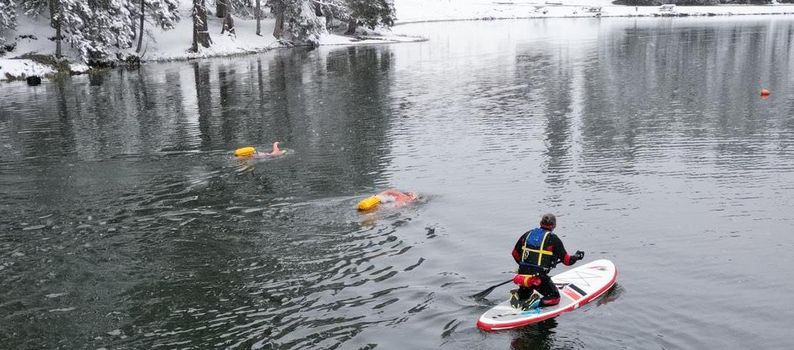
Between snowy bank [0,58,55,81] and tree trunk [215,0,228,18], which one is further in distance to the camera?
tree trunk [215,0,228,18]

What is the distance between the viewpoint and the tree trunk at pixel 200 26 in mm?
62953

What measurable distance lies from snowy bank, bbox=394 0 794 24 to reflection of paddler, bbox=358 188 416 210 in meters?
99.5

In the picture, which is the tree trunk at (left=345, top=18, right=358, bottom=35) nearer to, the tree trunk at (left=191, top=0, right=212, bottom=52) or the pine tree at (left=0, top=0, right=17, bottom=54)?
the tree trunk at (left=191, top=0, right=212, bottom=52)

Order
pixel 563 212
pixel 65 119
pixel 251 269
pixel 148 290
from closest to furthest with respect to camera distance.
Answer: pixel 148 290 < pixel 251 269 < pixel 563 212 < pixel 65 119

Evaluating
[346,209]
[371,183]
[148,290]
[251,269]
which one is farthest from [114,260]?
[371,183]

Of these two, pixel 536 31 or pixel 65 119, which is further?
pixel 536 31

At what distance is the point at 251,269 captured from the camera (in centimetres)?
1469

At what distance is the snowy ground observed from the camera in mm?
56156

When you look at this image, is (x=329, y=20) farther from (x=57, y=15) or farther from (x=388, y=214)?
(x=388, y=214)

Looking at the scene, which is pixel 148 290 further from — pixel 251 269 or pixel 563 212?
pixel 563 212

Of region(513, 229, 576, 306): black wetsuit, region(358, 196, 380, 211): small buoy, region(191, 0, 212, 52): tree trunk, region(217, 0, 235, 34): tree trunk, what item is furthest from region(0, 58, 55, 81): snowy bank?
region(513, 229, 576, 306): black wetsuit

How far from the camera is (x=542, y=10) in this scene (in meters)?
125

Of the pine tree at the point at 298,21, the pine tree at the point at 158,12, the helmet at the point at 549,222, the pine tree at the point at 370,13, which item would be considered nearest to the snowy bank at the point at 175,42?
the pine tree at the point at 298,21

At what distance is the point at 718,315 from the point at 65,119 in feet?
99.8
